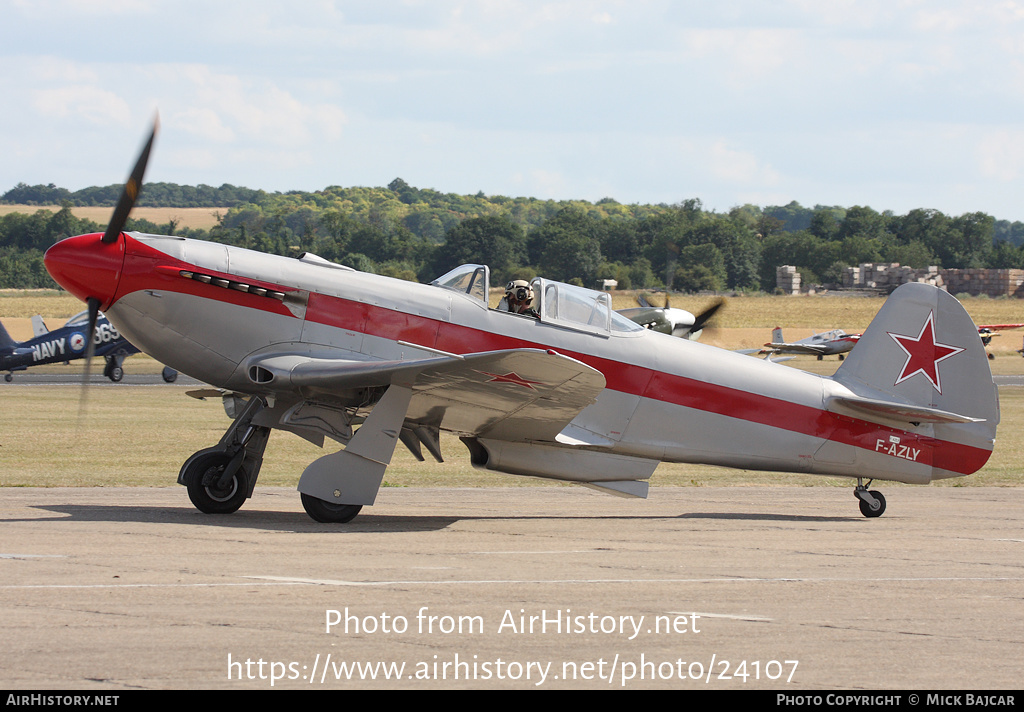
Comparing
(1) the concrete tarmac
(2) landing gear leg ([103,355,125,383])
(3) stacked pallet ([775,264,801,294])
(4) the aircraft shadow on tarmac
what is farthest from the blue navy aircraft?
(3) stacked pallet ([775,264,801,294])

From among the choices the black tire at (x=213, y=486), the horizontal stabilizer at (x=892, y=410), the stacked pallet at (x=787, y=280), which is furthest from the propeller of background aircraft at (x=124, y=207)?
the stacked pallet at (x=787, y=280)

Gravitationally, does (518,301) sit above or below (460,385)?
above

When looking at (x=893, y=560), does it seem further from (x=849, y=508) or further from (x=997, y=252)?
(x=997, y=252)

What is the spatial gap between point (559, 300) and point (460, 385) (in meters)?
1.93

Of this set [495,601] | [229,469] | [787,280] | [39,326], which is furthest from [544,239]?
[495,601]

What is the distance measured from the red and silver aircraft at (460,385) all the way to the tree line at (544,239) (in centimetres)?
144

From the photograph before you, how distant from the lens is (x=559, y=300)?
1097 centimetres

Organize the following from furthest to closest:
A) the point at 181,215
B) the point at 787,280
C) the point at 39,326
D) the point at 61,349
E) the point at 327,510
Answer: the point at 181,215 < the point at 787,280 < the point at 39,326 < the point at 61,349 < the point at 327,510

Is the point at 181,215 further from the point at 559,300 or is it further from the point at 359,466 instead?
the point at 359,466

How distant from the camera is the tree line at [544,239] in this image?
5350 centimetres

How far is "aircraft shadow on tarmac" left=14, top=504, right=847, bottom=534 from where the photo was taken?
9.94 m

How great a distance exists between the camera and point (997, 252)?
116 meters

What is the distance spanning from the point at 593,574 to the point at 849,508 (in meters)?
6.37

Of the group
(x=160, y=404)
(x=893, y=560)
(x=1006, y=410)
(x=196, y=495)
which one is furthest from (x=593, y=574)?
(x=1006, y=410)
